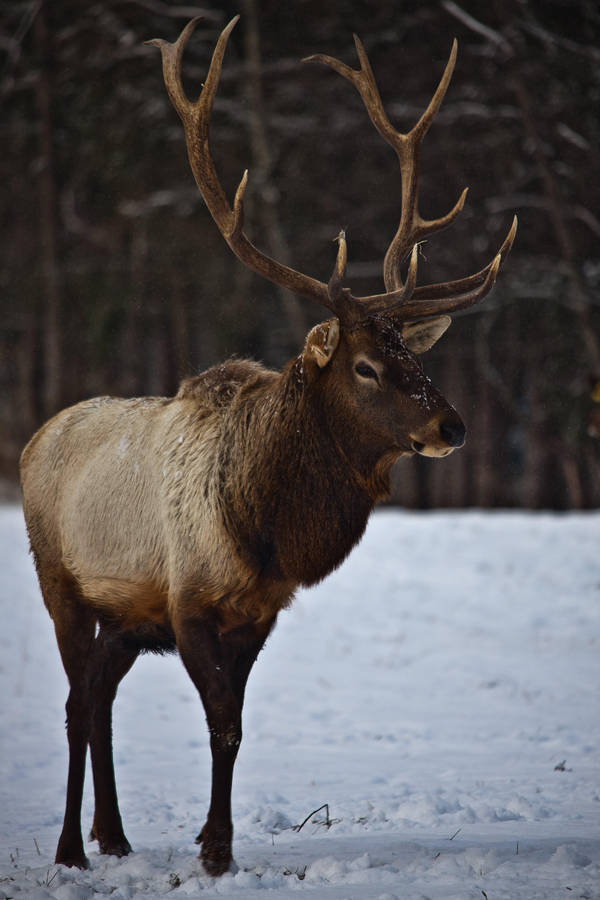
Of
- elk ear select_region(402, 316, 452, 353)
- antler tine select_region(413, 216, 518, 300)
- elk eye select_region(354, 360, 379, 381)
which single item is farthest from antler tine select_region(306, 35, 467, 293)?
elk eye select_region(354, 360, 379, 381)

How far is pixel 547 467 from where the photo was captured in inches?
776

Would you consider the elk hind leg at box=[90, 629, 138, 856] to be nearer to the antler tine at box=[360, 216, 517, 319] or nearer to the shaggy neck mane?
the shaggy neck mane

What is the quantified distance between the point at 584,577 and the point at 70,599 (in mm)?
7049

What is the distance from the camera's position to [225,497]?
Answer: 14.7 ft

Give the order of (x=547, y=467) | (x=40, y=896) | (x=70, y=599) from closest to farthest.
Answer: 1. (x=40, y=896)
2. (x=70, y=599)
3. (x=547, y=467)

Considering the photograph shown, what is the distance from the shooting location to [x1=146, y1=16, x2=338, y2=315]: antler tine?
15.2ft

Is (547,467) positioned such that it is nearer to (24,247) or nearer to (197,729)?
(24,247)

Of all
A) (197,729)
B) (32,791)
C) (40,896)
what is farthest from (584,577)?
(40,896)

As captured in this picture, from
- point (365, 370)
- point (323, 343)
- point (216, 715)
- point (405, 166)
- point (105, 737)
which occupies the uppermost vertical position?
point (405, 166)

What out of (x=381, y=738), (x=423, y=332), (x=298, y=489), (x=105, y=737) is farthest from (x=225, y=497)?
(x=381, y=738)

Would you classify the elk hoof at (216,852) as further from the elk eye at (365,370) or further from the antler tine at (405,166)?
the antler tine at (405,166)

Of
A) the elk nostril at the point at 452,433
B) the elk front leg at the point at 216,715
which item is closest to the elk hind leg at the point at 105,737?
the elk front leg at the point at 216,715

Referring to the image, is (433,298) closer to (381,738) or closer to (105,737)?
(105,737)

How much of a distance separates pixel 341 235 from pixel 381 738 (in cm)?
381
